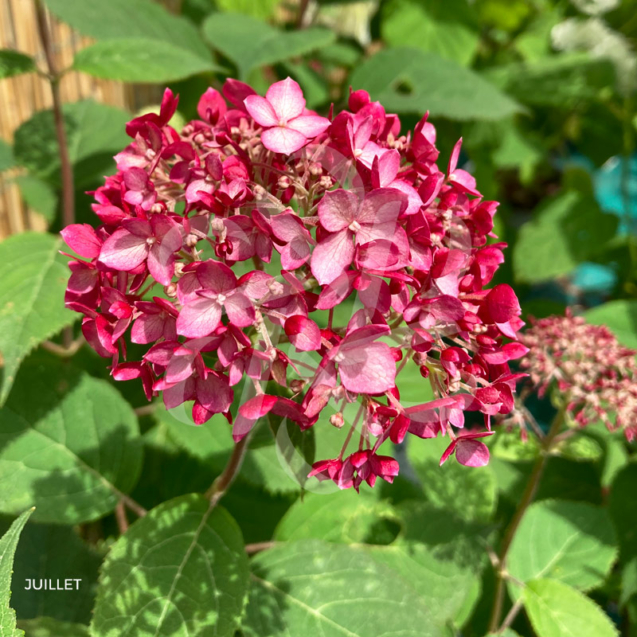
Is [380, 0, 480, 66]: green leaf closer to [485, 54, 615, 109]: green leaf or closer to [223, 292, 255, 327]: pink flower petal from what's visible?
[485, 54, 615, 109]: green leaf

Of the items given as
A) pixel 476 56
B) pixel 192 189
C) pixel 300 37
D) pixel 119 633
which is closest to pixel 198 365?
pixel 192 189

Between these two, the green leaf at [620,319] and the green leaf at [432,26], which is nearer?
the green leaf at [620,319]

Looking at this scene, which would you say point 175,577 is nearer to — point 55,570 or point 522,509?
point 55,570

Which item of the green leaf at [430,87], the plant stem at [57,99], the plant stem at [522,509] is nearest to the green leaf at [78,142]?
the plant stem at [57,99]

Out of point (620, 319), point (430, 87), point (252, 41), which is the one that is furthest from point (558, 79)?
point (252, 41)

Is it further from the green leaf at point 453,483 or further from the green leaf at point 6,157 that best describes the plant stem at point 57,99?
the green leaf at point 453,483

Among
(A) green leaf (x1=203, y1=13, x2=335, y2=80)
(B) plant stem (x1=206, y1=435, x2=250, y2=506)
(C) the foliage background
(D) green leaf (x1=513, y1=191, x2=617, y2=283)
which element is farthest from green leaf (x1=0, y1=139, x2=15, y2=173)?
(D) green leaf (x1=513, y1=191, x2=617, y2=283)

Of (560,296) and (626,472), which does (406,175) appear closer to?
(626,472)
